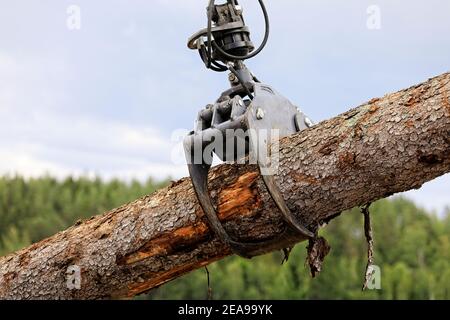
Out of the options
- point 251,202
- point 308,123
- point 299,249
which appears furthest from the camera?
point 299,249

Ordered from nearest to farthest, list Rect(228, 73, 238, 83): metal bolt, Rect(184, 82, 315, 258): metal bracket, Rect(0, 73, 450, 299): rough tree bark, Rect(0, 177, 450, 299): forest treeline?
Rect(0, 73, 450, 299): rough tree bark
Rect(184, 82, 315, 258): metal bracket
Rect(228, 73, 238, 83): metal bolt
Rect(0, 177, 450, 299): forest treeline

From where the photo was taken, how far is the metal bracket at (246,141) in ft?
7.72

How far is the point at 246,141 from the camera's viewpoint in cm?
241

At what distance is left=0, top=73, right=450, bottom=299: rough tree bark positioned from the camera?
2.22 metres

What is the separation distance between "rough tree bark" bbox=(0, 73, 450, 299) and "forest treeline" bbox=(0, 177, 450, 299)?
31.4 feet

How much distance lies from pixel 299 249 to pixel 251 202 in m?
10.8

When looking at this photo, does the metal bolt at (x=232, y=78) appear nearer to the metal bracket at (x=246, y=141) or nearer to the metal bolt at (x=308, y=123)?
the metal bracket at (x=246, y=141)

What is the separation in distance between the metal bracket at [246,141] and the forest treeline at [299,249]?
1014 centimetres

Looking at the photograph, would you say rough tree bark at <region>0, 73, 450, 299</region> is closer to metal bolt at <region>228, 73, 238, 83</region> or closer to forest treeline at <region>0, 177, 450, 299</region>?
metal bolt at <region>228, 73, 238, 83</region>

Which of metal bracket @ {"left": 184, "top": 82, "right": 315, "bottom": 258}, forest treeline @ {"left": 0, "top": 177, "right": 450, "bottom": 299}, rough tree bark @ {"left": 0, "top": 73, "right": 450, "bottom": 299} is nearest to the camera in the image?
rough tree bark @ {"left": 0, "top": 73, "right": 450, "bottom": 299}

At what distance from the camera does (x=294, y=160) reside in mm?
2414

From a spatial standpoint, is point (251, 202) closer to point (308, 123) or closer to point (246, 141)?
point (246, 141)

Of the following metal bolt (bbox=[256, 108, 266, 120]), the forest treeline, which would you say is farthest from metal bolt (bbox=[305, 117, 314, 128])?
the forest treeline

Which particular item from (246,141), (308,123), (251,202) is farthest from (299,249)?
(246,141)
